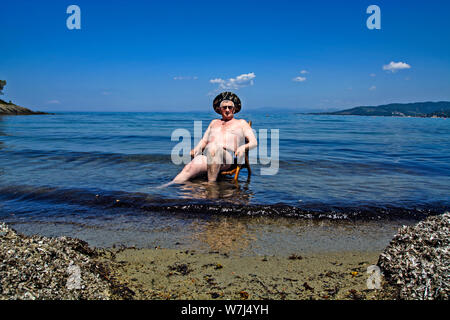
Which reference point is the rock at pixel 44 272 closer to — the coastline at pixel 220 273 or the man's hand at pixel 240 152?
the coastline at pixel 220 273

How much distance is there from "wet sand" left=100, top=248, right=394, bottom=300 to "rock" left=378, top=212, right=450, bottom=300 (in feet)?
0.55

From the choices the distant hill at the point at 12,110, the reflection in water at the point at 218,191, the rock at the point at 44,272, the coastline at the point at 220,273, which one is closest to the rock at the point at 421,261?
the coastline at the point at 220,273

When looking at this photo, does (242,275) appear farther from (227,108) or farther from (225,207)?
(227,108)

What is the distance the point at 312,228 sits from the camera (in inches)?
169

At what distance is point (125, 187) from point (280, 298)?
4752 millimetres

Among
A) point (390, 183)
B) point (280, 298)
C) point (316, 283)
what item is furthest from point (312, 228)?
point (390, 183)

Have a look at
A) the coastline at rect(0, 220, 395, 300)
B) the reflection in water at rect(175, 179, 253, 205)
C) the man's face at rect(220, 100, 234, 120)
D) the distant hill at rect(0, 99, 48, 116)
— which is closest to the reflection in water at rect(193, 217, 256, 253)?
the coastline at rect(0, 220, 395, 300)

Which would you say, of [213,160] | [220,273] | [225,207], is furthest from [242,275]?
[213,160]

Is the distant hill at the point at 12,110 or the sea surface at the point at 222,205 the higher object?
the distant hill at the point at 12,110

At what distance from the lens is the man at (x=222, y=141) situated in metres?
6.64

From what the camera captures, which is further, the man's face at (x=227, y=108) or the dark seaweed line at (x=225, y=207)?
the man's face at (x=227, y=108)

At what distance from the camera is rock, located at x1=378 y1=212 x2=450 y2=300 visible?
7.12ft

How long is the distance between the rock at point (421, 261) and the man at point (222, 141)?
13.6 feet
